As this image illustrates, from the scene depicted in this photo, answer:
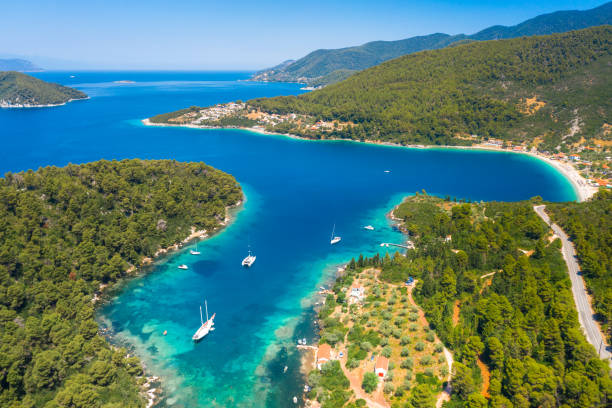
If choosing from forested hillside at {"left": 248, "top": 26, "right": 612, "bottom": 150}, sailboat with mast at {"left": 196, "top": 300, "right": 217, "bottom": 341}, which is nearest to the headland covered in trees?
sailboat with mast at {"left": 196, "top": 300, "right": 217, "bottom": 341}

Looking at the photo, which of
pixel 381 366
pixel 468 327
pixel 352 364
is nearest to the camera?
pixel 381 366

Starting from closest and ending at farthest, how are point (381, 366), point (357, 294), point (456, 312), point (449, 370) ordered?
1. point (449, 370)
2. point (381, 366)
3. point (456, 312)
4. point (357, 294)

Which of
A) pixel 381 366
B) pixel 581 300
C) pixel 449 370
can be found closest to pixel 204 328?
pixel 381 366

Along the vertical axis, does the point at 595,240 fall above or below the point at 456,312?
above

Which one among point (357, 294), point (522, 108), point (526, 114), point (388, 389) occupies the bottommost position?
point (388, 389)

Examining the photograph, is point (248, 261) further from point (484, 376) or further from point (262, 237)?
point (484, 376)

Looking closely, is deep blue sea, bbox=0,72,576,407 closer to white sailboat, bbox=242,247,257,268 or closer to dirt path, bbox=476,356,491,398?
white sailboat, bbox=242,247,257,268

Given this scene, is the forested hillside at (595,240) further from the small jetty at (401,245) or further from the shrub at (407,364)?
the small jetty at (401,245)
